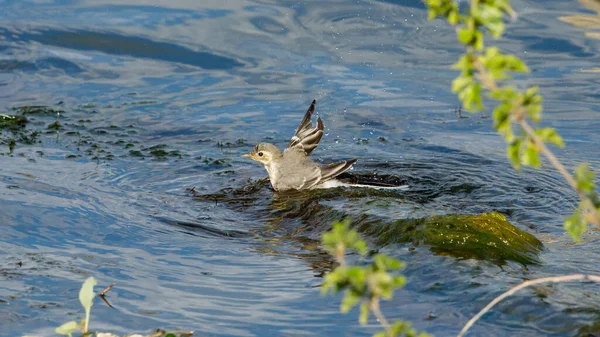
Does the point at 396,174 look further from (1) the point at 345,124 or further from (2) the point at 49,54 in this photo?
(2) the point at 49,54

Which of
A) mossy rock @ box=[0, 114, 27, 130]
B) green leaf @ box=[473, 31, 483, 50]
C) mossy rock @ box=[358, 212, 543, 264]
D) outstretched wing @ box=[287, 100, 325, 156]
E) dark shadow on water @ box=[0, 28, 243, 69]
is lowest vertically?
mossy rock @ box=[358, 212, 543, 264]

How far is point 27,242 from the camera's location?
6832 mm

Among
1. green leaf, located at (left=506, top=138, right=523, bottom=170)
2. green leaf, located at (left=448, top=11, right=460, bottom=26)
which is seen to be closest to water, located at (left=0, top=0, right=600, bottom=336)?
green leaf, located at (left=506, top=138, right=523, bottom=170)

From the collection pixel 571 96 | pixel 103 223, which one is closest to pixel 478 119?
pixel 571 96

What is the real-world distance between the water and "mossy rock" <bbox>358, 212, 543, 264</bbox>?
0.14 m

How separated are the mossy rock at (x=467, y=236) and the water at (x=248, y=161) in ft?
0.47

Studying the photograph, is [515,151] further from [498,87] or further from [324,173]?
[324,173]

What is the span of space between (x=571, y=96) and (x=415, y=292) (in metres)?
6.73

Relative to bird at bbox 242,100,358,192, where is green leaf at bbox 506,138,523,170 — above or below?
above

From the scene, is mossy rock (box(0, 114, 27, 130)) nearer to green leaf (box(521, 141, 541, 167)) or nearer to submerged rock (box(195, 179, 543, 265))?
submerged rock (box(195, 179, 543, 265))

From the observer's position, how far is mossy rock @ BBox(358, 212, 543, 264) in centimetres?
613

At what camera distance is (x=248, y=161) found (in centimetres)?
1004

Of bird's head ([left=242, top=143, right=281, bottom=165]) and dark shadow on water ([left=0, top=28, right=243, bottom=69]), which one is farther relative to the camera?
dark shadow on water ([left=0, top=28, right=243, bottom=69])

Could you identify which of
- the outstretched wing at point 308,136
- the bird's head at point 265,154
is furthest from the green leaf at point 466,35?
the outstretched wing at point 308,136
